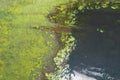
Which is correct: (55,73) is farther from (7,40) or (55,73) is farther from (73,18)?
(73,18)

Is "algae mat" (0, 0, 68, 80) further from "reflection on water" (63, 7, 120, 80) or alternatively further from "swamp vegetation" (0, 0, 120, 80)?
"reflection on water" (63, 7, 120, 80)

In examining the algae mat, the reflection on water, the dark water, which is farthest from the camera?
the dark water

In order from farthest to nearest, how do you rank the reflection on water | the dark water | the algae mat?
the dark water → the algae mat → the reflection on water

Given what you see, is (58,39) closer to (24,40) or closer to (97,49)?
(24,40)

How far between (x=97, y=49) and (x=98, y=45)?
22.2 inches

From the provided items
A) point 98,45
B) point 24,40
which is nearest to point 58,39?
point 24,40

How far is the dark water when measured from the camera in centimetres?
1630

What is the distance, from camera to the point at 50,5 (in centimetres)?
2600

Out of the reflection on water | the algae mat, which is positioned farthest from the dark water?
the algae mat

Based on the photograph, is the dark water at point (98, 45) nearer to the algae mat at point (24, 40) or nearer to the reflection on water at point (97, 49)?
the reflection on water at point (97, 49)

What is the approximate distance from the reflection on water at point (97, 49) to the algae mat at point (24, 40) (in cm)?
177

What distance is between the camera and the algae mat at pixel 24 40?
16.2 metres

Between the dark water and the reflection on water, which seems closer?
the reflection on water

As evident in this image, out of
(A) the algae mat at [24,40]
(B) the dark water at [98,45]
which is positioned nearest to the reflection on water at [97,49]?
(B) the dark water at [98,45]
